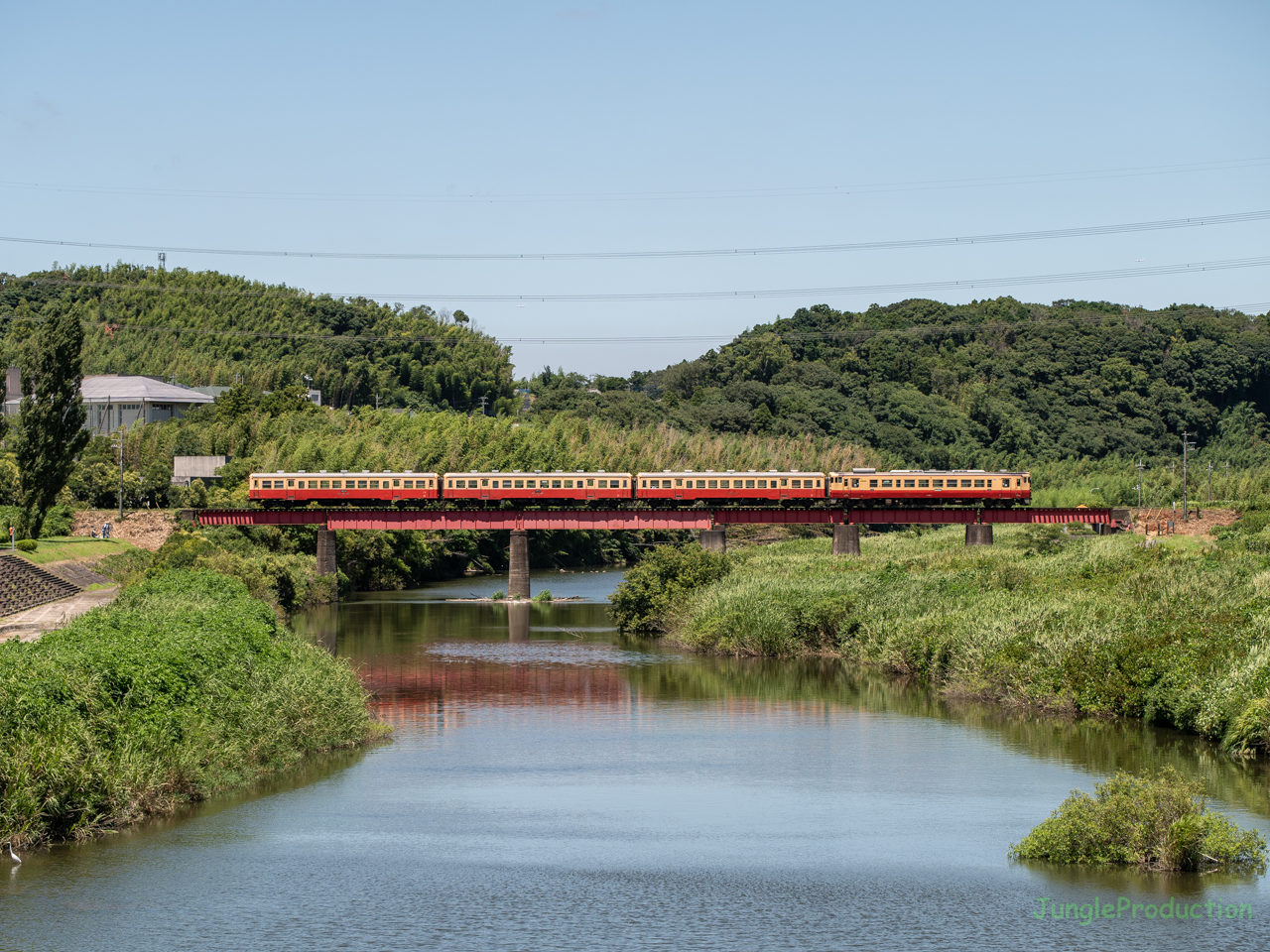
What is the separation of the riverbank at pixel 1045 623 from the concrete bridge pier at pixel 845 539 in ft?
33.1

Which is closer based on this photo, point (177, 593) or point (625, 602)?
point (177, 593)

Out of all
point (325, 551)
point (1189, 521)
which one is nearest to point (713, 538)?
point (325, 551)

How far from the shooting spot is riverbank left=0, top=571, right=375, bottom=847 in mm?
23594

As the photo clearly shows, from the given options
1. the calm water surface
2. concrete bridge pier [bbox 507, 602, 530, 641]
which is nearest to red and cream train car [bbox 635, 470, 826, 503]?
concrete bridge pier [bbox 507, 602, 530, 641]

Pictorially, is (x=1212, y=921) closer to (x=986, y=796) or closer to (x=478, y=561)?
(x=986, y=796)

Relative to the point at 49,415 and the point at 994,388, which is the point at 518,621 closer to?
the point at 49,415

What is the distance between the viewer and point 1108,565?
4981cm

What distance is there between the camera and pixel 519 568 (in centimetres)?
7419

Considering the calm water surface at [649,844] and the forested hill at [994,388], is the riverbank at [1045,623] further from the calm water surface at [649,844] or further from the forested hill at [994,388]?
the forested hill at [994,388]

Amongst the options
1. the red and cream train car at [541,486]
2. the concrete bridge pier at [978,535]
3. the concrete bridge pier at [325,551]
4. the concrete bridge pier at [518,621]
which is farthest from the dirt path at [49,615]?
the concrete bridge pier at [978,535]

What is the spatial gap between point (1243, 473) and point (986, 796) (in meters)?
98.4

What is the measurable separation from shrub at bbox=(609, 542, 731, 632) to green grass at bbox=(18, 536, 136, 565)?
2545 cm

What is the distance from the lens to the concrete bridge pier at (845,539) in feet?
236

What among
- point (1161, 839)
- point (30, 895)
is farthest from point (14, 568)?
point (1161, 839)
